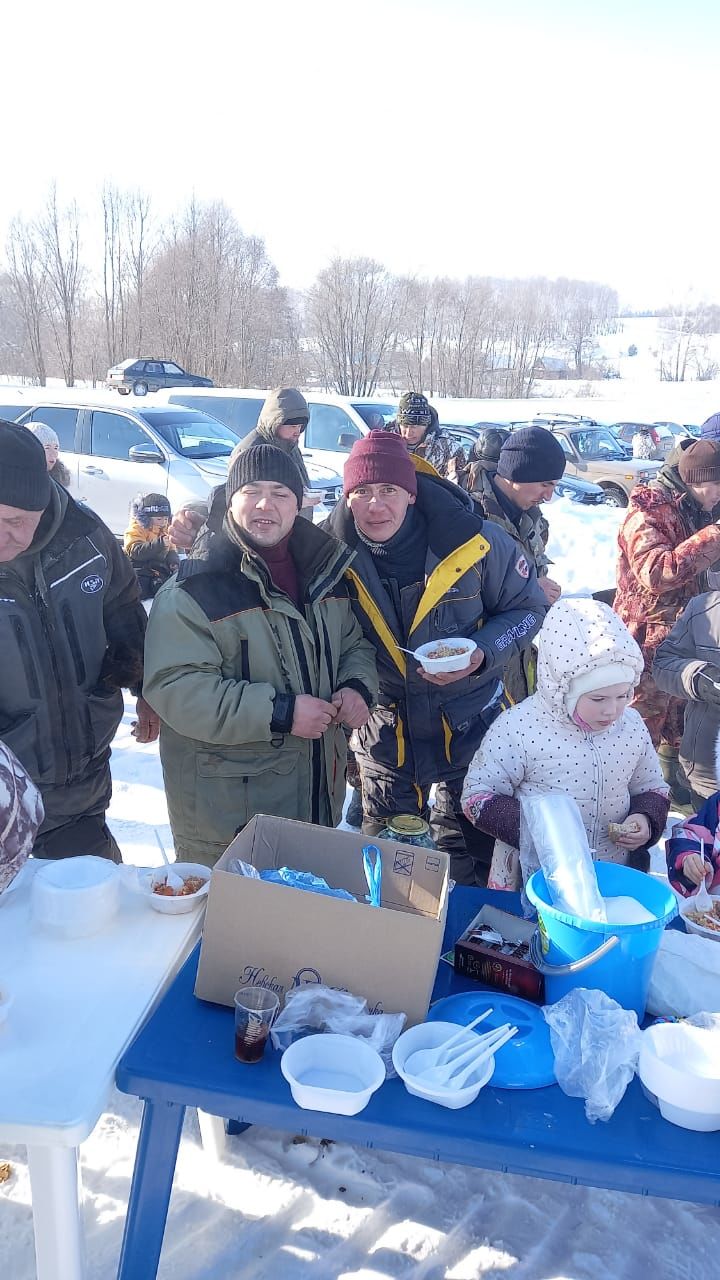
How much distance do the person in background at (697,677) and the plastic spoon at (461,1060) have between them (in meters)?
1.81

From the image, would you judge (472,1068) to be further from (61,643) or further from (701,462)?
(701,462)

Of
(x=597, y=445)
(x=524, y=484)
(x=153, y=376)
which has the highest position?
(x=153, y=376)

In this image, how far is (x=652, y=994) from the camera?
1673 millimetres

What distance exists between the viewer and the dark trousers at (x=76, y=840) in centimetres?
253

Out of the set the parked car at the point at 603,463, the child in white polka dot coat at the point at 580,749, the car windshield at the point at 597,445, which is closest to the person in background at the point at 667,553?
the child in white polka dot coat at the point at 580,749

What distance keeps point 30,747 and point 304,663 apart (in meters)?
0.84

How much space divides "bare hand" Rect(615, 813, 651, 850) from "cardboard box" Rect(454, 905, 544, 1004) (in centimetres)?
50

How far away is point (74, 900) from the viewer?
183 centimetres

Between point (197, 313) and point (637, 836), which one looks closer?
point (637, 836)

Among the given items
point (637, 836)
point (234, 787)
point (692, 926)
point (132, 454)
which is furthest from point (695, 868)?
point (132, 454)

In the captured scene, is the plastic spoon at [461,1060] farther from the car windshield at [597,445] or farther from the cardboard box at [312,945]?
the car windshield at [597,445]

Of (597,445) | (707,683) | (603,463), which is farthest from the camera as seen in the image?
(597,445)

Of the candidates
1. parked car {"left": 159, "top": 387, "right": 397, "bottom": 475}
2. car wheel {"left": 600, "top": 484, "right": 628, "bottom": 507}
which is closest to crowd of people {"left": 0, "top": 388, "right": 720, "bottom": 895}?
parked car {"left": 159, "top": 387, "right": 397, "bottom": 475}

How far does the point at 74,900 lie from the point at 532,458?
127 inches
